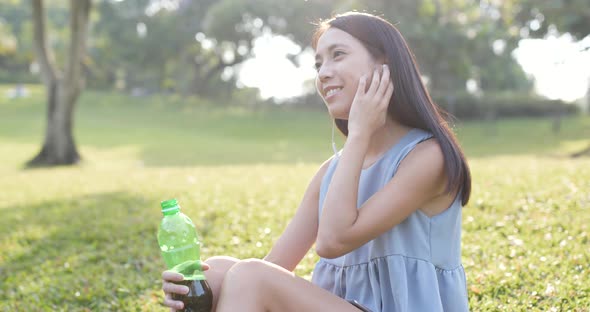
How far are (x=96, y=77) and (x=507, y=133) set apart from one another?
34426 millimetres

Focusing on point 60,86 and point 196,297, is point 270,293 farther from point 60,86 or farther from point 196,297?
point 60,86

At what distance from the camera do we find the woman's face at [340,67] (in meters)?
2.64

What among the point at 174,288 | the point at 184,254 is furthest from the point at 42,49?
the point at 174,288

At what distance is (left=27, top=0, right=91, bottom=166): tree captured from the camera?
16.8 meters

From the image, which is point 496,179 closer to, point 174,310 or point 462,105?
point 174,310

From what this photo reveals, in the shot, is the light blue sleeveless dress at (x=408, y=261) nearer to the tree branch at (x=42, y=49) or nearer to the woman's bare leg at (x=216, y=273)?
the woman's bare leg at (x=216, y=273)

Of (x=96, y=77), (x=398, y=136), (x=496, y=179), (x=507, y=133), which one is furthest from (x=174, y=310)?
(x=96, y=77)

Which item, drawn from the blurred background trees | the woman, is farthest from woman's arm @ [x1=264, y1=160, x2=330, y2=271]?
the blurred background trees

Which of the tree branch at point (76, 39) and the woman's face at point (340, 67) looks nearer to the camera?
the woman's face at point (340, 67)

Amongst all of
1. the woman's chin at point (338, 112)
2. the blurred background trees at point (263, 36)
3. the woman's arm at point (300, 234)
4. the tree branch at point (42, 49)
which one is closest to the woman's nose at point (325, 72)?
the woman's chin at point (338, 112)

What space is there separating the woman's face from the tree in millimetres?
15462

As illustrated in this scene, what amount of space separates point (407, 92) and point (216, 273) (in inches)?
49.4

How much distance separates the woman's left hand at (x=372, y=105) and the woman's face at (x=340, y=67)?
105 millimetres

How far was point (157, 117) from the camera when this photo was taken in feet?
110
